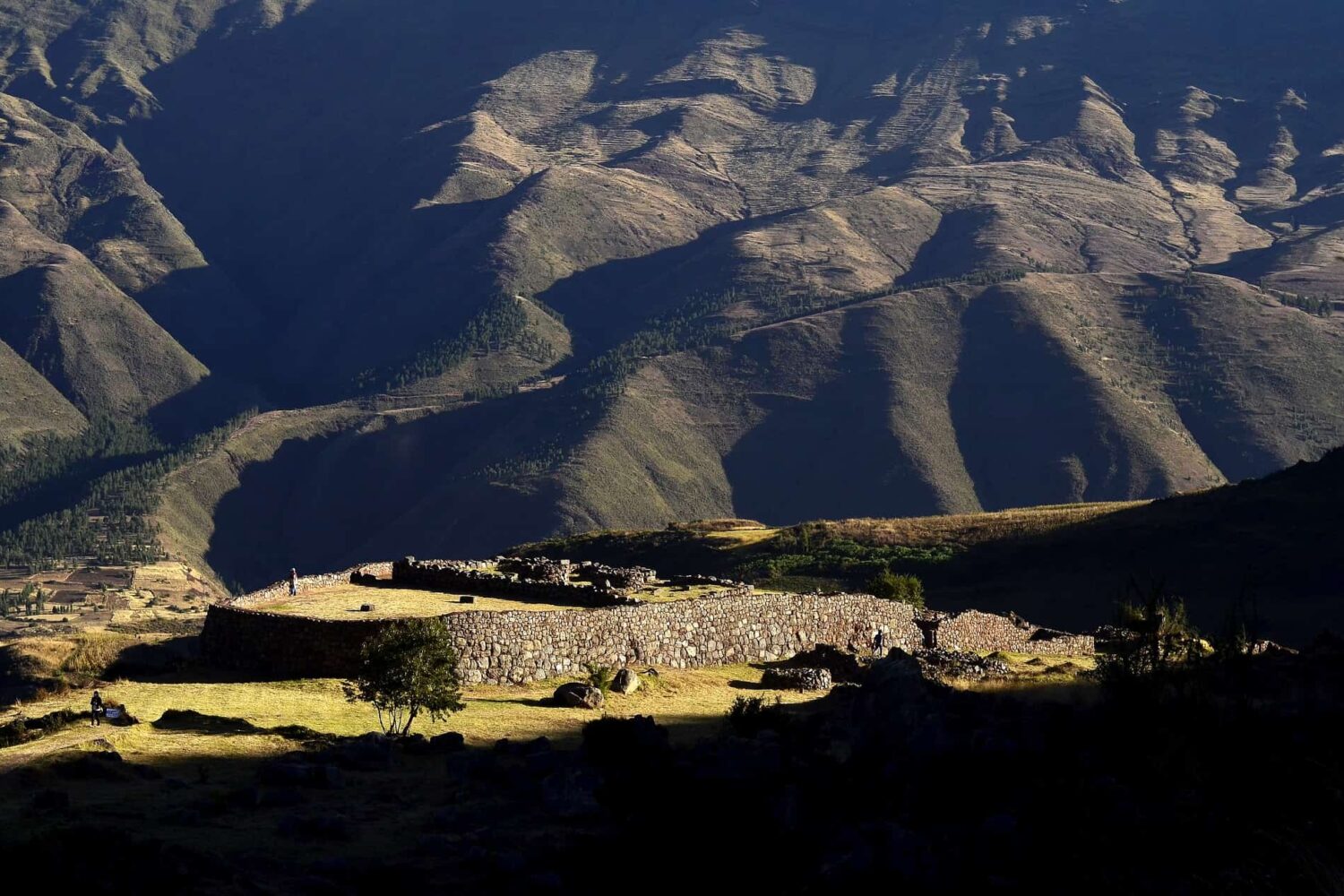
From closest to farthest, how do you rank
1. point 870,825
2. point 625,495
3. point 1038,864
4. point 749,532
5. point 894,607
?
point 1038,864, point 870,825, point 894,607, point 749,532, point 625,495

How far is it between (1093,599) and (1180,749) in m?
51.3

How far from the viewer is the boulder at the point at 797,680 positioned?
34822mm

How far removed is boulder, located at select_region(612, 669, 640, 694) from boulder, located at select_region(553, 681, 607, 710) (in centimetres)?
113

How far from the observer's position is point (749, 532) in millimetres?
92438

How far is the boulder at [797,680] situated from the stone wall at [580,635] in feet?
8.56

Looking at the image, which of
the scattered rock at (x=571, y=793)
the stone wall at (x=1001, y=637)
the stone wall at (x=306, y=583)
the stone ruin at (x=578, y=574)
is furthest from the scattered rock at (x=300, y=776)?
the stone wall at (x=1001, y=637)

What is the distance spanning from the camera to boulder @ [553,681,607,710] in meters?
30.7

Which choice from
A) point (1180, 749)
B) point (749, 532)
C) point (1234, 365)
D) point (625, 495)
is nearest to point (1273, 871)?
point (1180, 749)

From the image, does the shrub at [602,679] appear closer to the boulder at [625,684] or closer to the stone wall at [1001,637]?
the boulder at [625,684]

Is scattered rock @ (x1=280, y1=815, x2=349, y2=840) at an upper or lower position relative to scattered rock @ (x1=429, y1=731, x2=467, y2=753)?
upper

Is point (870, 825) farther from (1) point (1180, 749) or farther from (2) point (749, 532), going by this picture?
(2) point (749, 532)

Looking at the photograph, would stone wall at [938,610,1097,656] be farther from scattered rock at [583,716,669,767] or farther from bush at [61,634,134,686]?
bush at [61,634,134,686]

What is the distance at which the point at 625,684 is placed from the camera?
107 feet

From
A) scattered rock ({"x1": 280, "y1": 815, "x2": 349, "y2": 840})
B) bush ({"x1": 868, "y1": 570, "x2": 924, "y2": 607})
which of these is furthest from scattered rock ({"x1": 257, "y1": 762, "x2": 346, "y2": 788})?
bush ({"x1": 868, "y1": 570, "x2": 924, "y2": 607})
